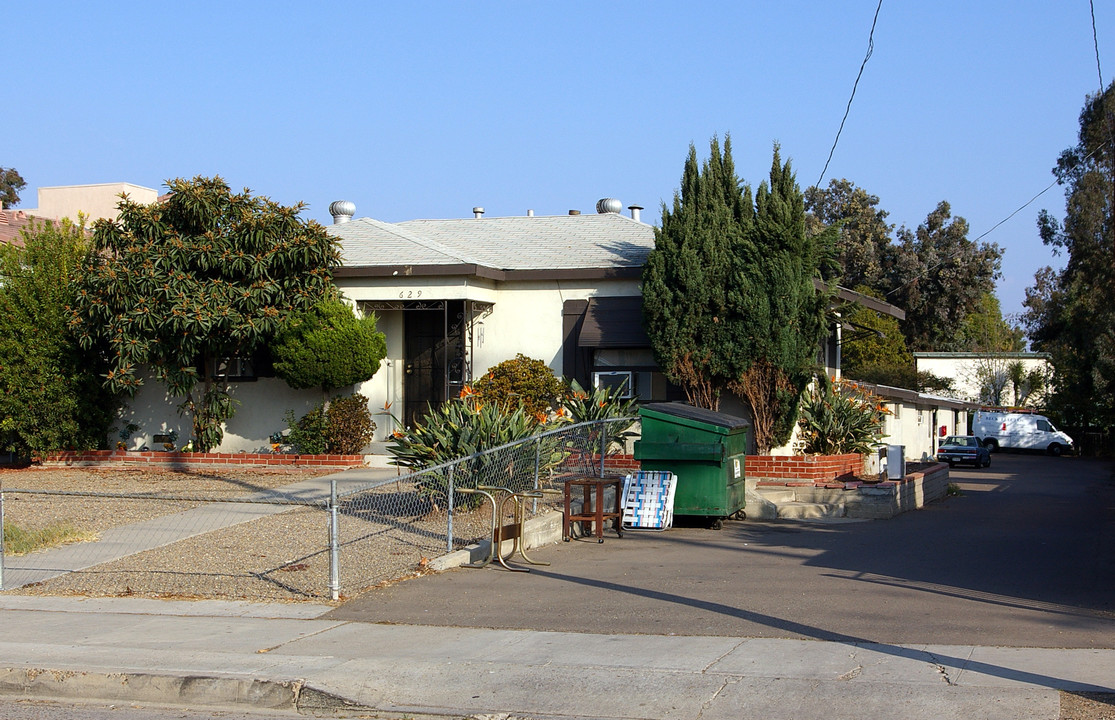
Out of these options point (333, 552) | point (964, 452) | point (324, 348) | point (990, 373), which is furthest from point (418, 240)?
point (990, 373)

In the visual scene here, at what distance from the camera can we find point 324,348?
17.8 meters

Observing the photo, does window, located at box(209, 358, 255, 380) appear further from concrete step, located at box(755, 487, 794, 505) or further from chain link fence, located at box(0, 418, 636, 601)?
concrete step, located at box(755, 487, 794, 505)

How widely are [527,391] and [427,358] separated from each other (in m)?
2.63

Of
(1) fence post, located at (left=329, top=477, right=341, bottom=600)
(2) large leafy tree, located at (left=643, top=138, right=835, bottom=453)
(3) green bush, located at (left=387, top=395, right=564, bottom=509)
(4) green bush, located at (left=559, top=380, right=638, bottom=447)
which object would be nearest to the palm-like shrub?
(2) large leafy tree, located at (left=643, top=138, right=835, bottom=453)

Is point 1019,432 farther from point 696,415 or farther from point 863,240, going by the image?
point 696,415

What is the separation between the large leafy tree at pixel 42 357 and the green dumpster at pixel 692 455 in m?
10.7

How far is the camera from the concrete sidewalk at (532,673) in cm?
622

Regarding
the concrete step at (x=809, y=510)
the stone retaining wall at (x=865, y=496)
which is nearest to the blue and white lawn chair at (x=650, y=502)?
the concrete step at (x=809, y=510)

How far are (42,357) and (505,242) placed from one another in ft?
28.7

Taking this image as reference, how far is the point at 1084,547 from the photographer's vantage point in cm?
1245

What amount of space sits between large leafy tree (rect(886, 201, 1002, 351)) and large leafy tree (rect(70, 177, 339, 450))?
130 feet

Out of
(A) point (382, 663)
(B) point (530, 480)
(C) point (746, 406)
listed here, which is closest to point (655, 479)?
(B) point (530, 480)

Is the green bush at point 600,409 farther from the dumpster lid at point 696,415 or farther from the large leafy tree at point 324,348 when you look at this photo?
the large leafy tree at point 324,348

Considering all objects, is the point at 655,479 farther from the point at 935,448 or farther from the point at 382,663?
the point at 935,448
